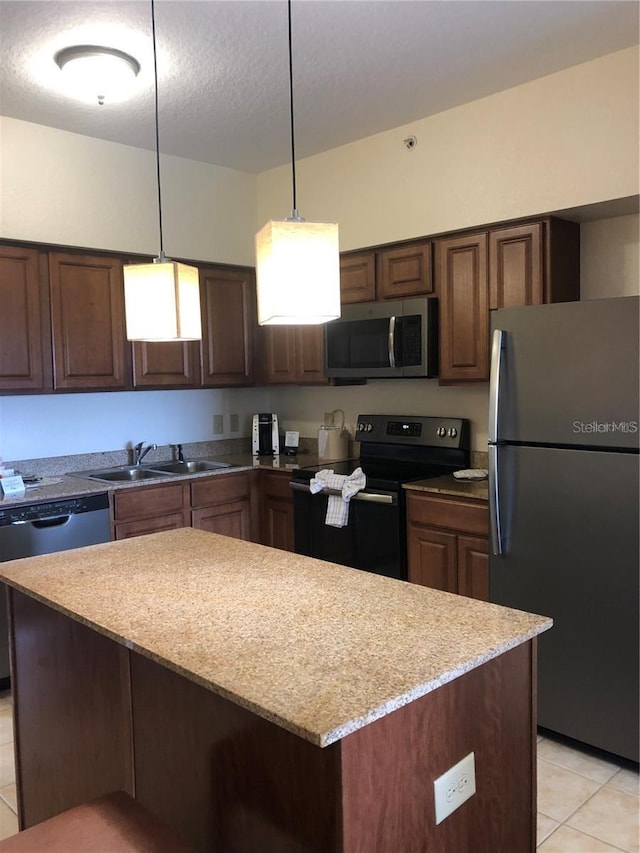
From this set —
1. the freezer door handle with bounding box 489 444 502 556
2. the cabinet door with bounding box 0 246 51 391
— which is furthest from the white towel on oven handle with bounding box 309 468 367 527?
the cabinet door with bounding box 0 246 51 391

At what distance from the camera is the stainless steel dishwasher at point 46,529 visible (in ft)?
10.1

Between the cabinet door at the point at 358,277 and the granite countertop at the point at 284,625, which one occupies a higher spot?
the cabinet door at the point at 358,277

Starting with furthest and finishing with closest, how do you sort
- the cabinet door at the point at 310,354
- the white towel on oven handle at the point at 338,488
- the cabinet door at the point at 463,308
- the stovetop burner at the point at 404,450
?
the cabinet door at the point at 310,354 → the stovetop burner at the point at 404,450 → the white towel on oven handle at the point at 338,488 → the cabinet door at the point at 463,308

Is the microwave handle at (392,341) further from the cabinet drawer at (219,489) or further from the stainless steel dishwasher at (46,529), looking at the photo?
the stainless steel dishwasher at (46,529)

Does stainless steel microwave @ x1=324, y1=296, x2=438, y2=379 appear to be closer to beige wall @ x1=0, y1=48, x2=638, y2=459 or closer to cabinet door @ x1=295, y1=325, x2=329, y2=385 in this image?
cabinet door @ x1=295, y1=325, x2=329, y2=385

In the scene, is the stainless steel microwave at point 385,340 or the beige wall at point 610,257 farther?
the stainless steel microwave at point 385,340

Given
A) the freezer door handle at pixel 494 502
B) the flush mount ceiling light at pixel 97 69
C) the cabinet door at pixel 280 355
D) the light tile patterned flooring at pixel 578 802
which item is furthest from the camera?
the cabinet door at pixel 280 355

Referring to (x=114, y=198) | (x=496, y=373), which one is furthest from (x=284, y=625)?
(x=114, y=198)

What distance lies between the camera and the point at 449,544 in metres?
3.16

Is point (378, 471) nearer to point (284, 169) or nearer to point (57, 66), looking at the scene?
point (284, 169)

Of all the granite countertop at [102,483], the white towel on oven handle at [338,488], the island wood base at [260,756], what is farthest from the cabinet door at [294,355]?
the island wood base at [260,756]

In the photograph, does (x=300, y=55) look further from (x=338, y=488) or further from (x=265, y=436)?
(x=265, y=436)

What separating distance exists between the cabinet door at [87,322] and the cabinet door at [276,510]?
1.01m

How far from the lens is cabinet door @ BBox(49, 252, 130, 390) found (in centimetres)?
352
